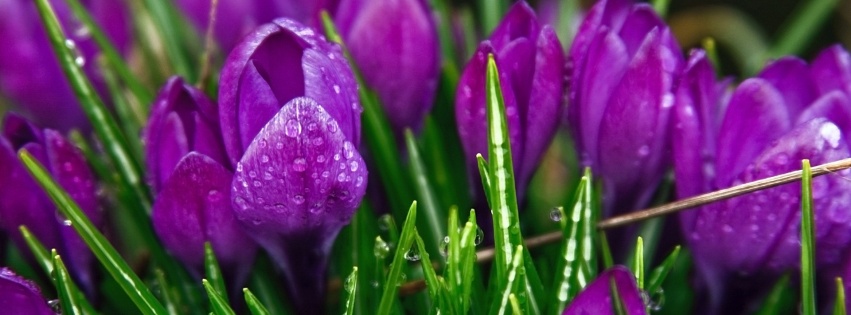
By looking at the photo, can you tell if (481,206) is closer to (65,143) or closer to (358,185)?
(358,185)

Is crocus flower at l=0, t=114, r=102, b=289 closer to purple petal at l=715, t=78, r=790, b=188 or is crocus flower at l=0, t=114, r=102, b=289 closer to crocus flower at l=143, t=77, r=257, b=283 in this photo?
crocus flower at l=143, t=77, r=257, b=283

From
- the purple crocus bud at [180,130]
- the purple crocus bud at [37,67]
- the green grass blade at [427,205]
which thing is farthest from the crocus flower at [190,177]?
the purple crocus bud at [37,67]

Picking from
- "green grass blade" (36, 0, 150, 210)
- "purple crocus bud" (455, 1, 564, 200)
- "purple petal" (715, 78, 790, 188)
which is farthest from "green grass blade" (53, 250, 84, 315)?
"purple petal" (715, 78, 790, 188)

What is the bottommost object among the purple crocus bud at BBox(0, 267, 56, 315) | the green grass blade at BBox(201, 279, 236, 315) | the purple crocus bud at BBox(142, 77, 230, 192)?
the purple crocus bud at BBox(0, 267, 56, 315)

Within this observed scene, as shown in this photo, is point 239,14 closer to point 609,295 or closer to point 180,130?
point 180,130

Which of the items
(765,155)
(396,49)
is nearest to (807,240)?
(765,155)

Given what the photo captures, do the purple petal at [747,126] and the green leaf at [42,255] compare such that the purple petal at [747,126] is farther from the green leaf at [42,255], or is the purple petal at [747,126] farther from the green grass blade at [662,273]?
the green leaf at [42,255]

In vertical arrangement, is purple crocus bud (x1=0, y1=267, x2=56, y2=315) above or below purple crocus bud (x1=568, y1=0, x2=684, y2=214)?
below
